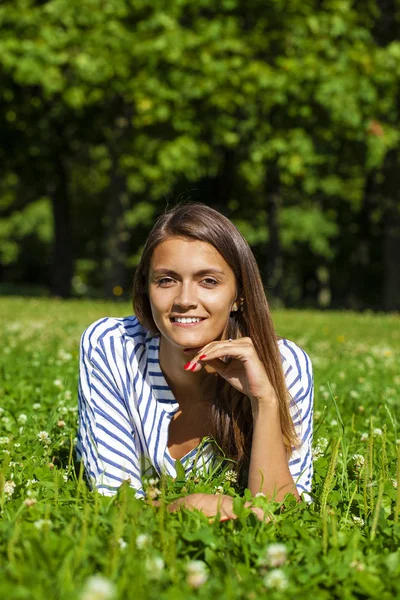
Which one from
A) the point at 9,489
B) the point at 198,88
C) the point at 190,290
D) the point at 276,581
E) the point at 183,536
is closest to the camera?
the point at 276,581

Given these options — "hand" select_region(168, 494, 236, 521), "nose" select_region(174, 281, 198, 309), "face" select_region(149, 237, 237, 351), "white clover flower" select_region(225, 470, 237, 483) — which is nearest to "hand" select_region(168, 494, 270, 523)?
"hand" select_region(168, 494, 236, 521)

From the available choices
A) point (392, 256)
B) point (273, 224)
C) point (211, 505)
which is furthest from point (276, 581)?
point (273, 224)

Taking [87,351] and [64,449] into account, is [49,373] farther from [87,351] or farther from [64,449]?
[87,351]

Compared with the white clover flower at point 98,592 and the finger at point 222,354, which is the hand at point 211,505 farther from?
the white clover flower at point 98,592

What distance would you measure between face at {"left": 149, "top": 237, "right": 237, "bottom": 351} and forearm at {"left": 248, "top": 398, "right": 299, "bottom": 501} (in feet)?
1.47

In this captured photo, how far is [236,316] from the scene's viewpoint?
12.1ft

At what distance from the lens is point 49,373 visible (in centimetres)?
610

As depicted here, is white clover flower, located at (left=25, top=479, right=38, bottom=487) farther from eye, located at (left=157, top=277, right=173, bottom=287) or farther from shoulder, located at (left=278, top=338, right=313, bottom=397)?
shoulder, located at (left=278, top=338, right=313, bottom=397)

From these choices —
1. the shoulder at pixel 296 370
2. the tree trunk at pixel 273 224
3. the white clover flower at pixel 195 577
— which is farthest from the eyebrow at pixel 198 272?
the tree trunk at pixel 273 224

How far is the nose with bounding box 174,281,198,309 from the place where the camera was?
3.35 metres

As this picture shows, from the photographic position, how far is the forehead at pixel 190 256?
3.41m

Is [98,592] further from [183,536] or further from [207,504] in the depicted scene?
[207,504]

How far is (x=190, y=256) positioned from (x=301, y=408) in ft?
3.08

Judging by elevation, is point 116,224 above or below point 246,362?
above
